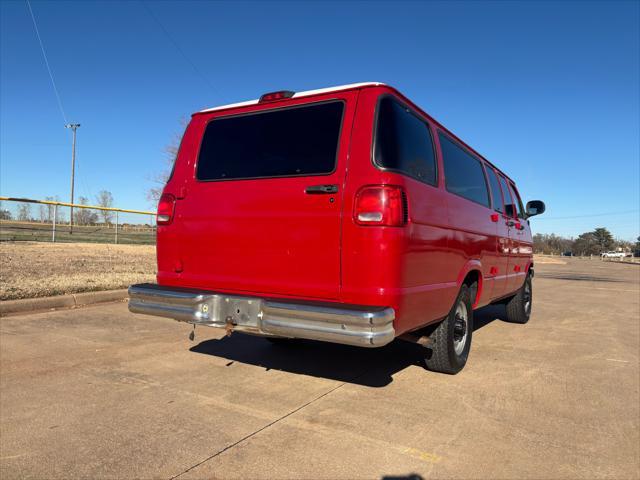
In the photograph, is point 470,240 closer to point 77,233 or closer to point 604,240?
point 77,233

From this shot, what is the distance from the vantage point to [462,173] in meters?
4.42

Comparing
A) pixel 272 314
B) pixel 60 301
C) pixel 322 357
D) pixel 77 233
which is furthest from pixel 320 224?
pixel 77 233

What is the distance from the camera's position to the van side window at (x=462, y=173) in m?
4.04

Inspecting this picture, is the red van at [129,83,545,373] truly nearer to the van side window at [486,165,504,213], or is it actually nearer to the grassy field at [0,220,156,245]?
the van side window at [486,165,504,213]

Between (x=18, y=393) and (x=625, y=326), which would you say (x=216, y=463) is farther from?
(x=625, y=326)

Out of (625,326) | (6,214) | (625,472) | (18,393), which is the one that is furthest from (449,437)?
(6,214)

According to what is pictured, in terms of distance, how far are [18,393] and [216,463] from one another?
2085 millimetres

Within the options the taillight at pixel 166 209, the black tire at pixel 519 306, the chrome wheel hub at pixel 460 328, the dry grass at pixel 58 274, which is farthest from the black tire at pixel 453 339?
the dry grass at pixel 58 274

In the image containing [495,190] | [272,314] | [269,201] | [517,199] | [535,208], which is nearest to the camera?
[272,314]

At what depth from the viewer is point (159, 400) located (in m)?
3.56

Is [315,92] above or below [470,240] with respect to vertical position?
above

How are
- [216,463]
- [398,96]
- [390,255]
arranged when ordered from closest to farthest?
[216,463] → [390,255] → [398,96]

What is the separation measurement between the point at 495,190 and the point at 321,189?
10.9 ft

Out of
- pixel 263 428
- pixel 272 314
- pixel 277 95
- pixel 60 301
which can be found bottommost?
pixel 263 428
